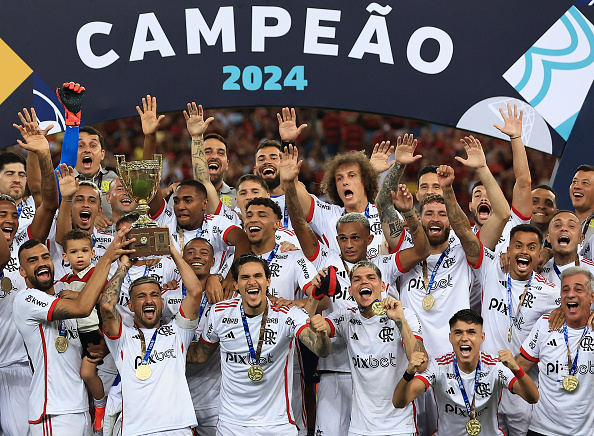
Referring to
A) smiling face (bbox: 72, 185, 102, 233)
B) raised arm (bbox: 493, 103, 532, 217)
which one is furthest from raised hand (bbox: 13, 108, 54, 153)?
raised arm (bbox: 493, 103, 532, 217)

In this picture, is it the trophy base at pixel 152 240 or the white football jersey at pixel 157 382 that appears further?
the white football jersey at pixel 157 382

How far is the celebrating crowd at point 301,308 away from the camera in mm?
6188

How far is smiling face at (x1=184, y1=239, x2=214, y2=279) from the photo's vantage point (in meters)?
6.61

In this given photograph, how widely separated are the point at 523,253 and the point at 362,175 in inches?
60.0

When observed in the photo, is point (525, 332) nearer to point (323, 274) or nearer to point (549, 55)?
point (323, 274)

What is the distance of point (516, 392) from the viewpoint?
237 inches

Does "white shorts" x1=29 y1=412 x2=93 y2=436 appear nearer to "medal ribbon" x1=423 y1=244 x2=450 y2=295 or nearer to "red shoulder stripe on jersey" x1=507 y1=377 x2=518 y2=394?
"medal ribbon" x1=423 y1=244 x2=450 y2=295

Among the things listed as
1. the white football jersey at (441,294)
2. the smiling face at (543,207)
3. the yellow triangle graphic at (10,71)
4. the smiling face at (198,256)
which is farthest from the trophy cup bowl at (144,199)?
the smiling face at (543,207)

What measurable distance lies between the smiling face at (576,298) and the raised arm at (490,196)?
0.70m

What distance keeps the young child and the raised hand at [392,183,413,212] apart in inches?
92.0

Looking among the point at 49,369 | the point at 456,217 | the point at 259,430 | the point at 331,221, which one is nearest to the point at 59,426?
the point at 49,369

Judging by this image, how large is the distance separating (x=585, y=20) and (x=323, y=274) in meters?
4.17

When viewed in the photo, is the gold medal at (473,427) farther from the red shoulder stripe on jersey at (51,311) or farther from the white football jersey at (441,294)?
the red shoulder stripe on jersey at (51,311)

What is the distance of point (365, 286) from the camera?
604 cm
